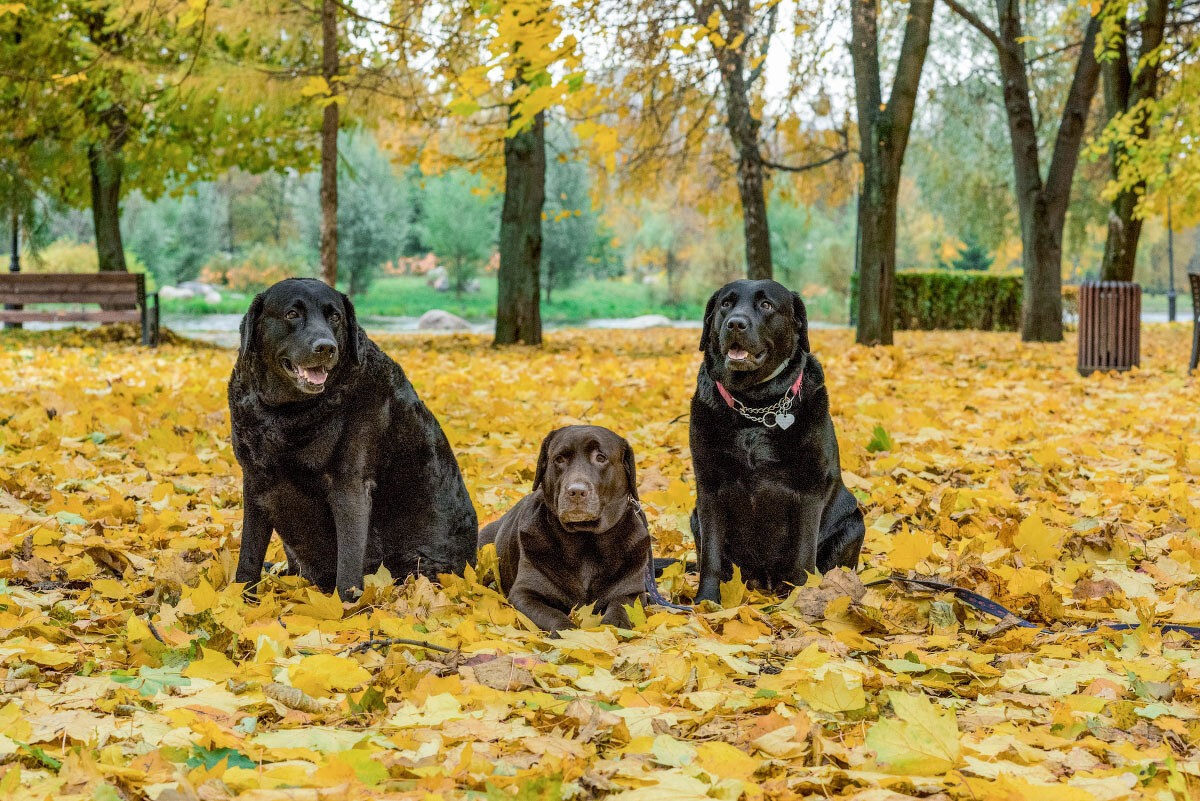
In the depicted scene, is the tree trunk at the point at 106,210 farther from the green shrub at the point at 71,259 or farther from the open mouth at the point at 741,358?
the open mouth at the point at 741,358

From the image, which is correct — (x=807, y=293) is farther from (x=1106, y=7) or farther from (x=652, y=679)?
(x=652, y=679)

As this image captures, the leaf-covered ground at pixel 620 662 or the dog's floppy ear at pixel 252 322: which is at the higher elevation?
the dog's floppy ear at pixel 252 322

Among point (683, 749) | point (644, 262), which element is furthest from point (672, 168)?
point (644, 262)

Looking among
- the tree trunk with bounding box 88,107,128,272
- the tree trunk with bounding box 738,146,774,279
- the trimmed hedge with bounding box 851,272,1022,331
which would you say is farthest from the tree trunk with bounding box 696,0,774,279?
the tree trunk with bounding box 88,107,128,272

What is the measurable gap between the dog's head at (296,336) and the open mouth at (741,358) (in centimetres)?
135

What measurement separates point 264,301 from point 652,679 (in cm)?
178

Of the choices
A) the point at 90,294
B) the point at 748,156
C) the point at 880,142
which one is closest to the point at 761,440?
the point at 880,142

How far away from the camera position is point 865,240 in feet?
48.0

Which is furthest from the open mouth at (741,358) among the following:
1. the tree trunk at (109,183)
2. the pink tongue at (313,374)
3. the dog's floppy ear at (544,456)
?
the tree trunk at (109,183)

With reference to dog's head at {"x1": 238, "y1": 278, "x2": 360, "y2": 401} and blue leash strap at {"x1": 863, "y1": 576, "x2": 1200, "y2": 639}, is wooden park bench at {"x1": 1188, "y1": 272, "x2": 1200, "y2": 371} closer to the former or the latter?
blue leash strap at {"x1": 863, "y1": 576, "x2": 1200, "y2": 639}

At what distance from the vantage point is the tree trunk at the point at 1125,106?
56.7 ft

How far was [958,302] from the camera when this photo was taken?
2667cm

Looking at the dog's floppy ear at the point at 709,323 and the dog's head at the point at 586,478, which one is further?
the dog's floppy ear at the point at 709,323

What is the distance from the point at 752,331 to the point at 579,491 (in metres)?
0.91
